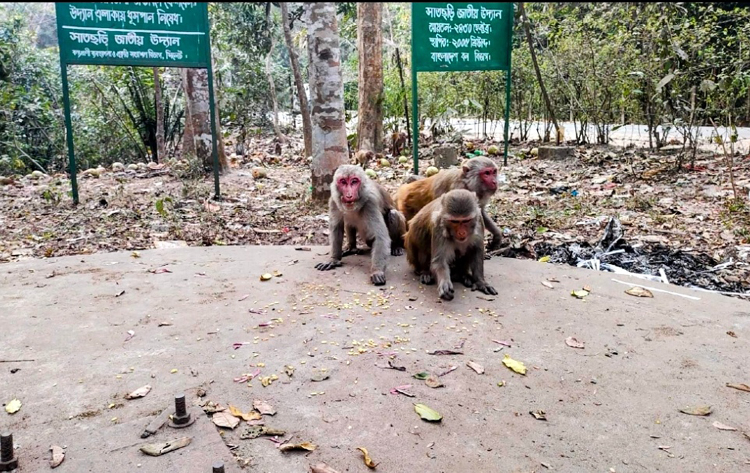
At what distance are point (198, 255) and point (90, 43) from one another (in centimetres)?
386

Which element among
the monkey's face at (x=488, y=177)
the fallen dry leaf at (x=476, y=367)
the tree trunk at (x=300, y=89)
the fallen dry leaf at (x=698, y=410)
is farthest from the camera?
the tree trunk at (x=300, y=89)

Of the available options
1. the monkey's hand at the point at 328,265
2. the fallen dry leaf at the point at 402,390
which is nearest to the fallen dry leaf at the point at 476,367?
the fallen dry leaf at the point at 402,390

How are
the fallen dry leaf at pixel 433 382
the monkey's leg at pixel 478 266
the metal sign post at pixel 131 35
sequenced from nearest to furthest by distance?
1. the fallen dry leaf at pixel 433 382
2. the monkey's leg at pixel 478 266
3. the metal sign post at pixel 131 35

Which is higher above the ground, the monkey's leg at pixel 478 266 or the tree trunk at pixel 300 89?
the tree trunk at pixel 300 89

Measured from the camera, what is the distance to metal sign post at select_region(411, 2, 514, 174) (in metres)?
8.67

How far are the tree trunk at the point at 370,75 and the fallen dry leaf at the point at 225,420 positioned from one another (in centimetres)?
1046

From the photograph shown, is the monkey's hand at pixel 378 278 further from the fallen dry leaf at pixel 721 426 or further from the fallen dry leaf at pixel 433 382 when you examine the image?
the fallen dry leaf at pixel 721 426

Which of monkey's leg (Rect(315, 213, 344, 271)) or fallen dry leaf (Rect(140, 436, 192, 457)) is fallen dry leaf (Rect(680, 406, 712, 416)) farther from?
monkey's leg (Rect(315, 213, 344, 271))

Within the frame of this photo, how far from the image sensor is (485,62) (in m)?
9.45

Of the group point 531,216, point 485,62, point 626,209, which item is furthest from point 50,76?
point 626,209

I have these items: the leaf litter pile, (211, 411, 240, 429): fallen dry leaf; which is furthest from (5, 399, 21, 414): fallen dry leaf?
the leaf litter pile

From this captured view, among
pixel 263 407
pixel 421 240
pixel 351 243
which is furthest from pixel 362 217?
pixel 263 407

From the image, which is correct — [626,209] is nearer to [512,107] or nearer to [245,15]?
[512,107]

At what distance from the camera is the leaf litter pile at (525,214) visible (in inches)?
248
